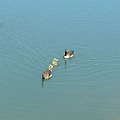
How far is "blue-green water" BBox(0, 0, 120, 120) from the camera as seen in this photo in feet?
48.2

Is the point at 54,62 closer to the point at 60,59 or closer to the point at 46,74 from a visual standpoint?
the point at 60,59

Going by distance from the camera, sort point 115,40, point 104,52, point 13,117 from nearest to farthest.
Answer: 1. point 13,117
2. point 104,52
3. point 115,40

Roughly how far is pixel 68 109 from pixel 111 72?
3.57 m

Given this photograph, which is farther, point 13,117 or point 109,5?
point 109,5

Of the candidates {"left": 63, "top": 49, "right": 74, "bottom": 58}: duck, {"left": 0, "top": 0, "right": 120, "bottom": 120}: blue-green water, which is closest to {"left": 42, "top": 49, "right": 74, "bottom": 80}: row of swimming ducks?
{"left": 63, "top": 49, "right": 74, "bottom": 58}: duck

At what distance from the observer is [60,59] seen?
1841 centimetres

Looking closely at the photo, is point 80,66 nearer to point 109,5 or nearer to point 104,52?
point 104,52

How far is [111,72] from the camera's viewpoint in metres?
17.3

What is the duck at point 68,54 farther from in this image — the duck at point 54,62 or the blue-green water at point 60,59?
the duck at point 54,62

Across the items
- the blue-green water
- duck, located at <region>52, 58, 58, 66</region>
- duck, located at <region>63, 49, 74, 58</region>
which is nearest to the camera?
the blue-green water

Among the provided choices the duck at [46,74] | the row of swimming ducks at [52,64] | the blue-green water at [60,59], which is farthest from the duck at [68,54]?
the duck at [46,74]

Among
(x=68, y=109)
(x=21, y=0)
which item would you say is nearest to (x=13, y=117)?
(x=68, y=109)

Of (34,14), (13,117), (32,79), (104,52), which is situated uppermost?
(34,14)

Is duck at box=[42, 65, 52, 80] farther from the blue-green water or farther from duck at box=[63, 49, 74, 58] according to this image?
duck at box=[63, 49, 74, 58]
